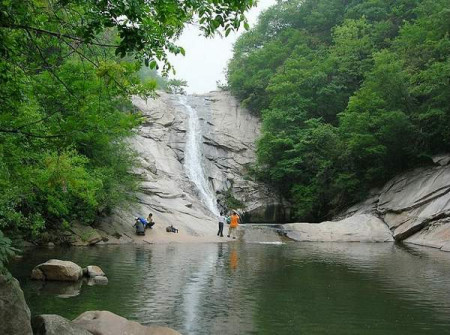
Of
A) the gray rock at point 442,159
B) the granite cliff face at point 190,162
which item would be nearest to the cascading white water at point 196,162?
the granite cliff face at point 190,162

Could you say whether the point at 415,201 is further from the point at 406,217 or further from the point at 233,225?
the point at 233,225

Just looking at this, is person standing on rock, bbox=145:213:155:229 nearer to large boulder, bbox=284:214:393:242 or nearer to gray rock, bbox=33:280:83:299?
large boulder, bbox=284:214:393:242

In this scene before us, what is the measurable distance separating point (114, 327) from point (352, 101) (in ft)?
96.3

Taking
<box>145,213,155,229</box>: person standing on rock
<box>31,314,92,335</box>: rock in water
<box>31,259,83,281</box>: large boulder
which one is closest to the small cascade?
<box>145,213,155,229</box>: person standing on rock

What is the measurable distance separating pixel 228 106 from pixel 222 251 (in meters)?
32.4

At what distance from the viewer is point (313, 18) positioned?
55188mm

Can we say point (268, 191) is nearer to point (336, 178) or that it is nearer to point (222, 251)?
point (336, 178)

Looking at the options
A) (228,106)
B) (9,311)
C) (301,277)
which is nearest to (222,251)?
(301,277)

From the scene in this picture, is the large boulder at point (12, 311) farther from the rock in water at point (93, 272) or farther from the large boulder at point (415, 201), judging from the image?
the large boulder at point (415, 201)

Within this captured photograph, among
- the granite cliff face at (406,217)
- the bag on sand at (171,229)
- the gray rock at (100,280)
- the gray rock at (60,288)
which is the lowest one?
the gray rock at (60,288)

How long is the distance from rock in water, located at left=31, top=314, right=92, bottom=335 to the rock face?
2077 cm

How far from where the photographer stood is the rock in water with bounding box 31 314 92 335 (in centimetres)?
679

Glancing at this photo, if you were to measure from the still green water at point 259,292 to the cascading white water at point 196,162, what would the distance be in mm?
16799

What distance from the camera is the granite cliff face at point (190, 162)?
29.0m
